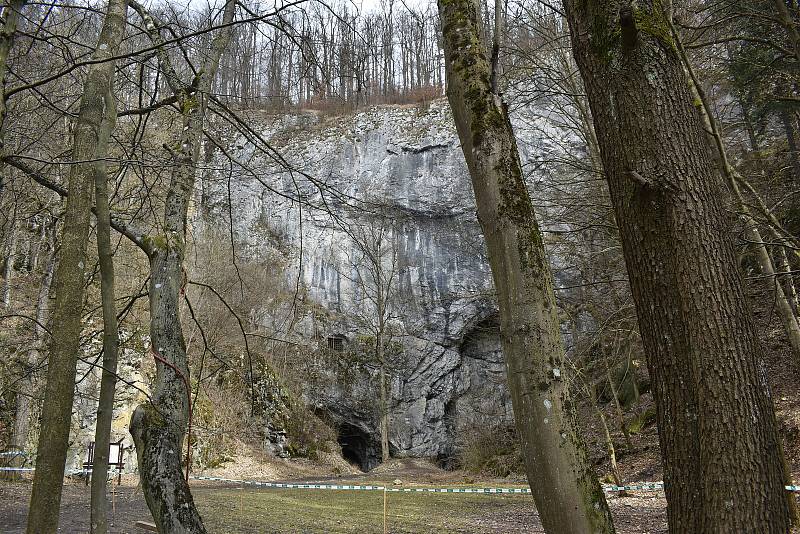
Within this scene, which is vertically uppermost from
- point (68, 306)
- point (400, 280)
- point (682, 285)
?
point (400, 280)

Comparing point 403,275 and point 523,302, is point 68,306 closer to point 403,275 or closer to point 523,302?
point 523,302

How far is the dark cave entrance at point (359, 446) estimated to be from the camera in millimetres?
25469

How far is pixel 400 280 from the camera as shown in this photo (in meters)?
28.0

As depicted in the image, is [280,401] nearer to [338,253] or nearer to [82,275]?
[338,253]

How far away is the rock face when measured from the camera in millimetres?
25250

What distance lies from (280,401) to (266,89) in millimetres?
17992

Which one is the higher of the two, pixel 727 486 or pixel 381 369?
pixel 381 369

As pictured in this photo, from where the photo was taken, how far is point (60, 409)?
2721 mm

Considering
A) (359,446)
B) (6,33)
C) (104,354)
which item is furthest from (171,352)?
(359,446)

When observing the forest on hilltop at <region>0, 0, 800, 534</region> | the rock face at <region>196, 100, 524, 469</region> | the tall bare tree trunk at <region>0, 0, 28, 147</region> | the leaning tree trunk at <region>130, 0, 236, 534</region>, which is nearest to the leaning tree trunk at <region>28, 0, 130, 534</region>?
the forest on hilltop at <region>0, 0, 800, 534</region>

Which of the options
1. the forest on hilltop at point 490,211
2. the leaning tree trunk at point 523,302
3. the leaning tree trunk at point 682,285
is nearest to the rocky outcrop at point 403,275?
the forest on hilltop at point 490,211

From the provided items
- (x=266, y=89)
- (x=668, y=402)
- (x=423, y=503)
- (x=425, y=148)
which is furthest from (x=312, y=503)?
(x=425, y=148)

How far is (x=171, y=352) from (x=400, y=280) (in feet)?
80.2

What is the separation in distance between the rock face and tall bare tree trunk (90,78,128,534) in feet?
68.4
